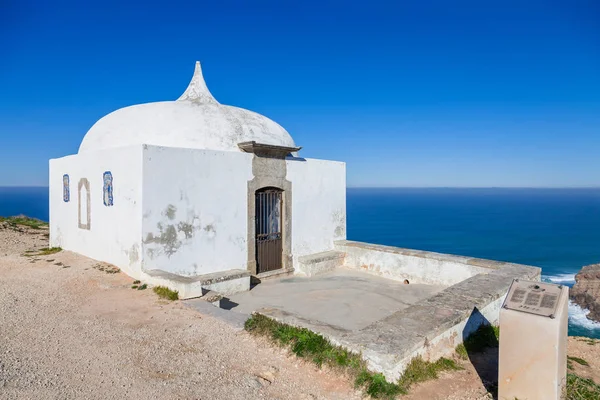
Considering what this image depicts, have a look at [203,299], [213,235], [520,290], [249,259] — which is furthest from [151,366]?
[249,259]

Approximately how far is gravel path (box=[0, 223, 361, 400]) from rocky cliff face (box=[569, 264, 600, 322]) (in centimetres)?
2608

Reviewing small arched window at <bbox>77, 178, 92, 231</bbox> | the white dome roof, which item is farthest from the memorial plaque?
small arched window at <bbox>77, 178, 92, 231</bbox>

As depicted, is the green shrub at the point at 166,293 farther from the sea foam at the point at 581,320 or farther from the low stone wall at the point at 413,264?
the sea foam at the point at 581,320

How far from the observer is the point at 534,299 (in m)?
3.55

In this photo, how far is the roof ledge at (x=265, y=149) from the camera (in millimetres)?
9172

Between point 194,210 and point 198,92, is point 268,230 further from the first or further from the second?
point 198,92

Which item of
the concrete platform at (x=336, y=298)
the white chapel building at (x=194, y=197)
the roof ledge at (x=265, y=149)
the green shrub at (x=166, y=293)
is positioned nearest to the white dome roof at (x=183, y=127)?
the white chapel building at (x=194, y=197)

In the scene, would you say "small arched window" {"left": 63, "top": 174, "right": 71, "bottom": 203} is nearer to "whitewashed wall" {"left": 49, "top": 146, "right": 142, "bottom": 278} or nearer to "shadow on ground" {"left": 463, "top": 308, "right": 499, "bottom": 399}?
"whitewashed wall" {"left": 49, "top": 146, "right": 142, "bottom": 278}

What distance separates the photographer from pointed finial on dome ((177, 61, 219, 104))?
10719 mm

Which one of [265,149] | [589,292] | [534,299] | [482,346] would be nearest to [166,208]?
[265,149]

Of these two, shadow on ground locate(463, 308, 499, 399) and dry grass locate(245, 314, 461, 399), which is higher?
dry grass locate(245, 314, 461, 399)

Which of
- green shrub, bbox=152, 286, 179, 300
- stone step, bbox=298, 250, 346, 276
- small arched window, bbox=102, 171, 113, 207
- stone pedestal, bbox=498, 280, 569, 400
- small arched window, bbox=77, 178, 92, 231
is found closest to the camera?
stone pedestal, bbox=498, 280, 569, 400

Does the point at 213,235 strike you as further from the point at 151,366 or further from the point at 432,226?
the point at 432,226

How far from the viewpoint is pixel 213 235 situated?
8766 mm
